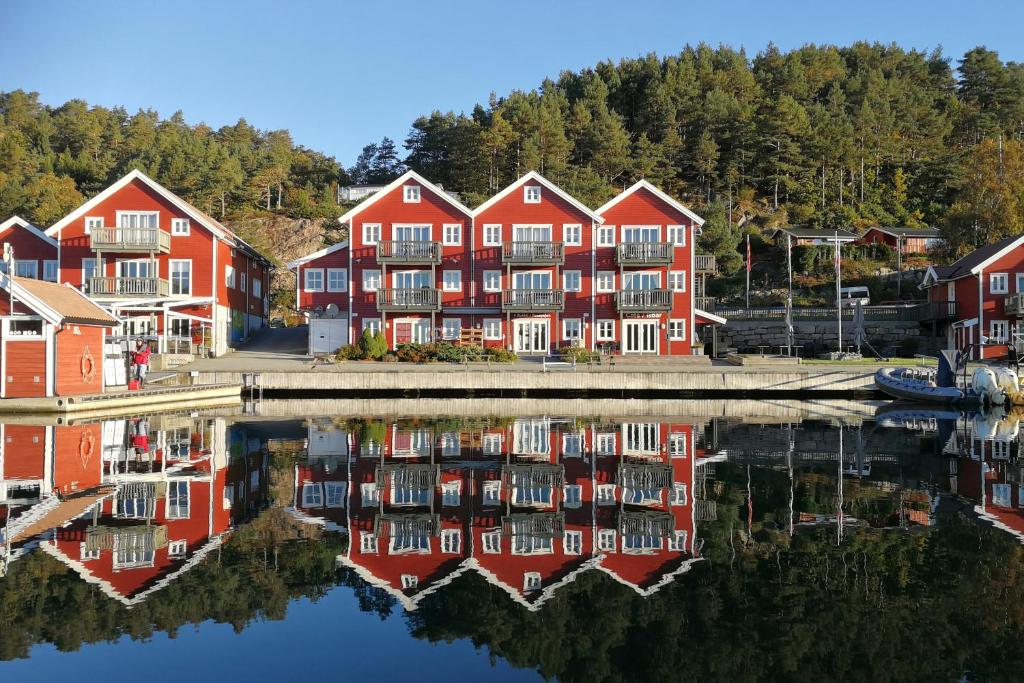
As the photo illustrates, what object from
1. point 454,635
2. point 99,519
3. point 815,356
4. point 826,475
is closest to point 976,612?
point 454,635

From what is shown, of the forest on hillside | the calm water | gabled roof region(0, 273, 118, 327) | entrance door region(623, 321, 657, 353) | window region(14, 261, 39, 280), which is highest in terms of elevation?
the forest on hillside

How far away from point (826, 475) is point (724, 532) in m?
5.50

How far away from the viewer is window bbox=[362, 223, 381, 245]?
45.6 m

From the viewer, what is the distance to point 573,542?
1099 centimetres

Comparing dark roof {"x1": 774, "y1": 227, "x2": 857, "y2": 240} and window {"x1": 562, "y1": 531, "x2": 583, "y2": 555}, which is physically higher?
dark roof {"x1": 774, "y1": 227, "x2": 857, "y2": 240}

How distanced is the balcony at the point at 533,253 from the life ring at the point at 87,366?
20817 millimetres

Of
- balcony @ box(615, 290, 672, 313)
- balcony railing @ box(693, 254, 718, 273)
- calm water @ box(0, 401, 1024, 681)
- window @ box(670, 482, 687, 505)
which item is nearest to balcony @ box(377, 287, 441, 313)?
balcony @ box(615, 290, 672, 313)

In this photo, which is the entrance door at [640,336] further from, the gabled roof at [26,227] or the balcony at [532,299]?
the gabled roof at [26,227]

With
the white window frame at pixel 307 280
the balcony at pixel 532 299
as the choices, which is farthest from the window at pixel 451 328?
the white window frame at pixel 307 280

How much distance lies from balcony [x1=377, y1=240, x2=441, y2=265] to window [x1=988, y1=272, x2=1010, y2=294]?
99.2 feet

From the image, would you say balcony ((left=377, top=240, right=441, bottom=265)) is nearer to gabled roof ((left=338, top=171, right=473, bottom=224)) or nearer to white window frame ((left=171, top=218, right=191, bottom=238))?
gabled roof ((left=338, top=171, right=473, bottom=224))

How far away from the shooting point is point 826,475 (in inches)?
633

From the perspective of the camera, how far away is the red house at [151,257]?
4341 cm

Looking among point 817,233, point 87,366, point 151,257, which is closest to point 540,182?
point 151,257
